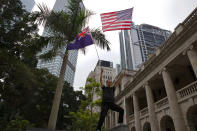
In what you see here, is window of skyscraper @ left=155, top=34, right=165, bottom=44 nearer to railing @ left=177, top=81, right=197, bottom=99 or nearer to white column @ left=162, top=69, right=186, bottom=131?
white column @ left=162, top=69, right=186, bottom=131

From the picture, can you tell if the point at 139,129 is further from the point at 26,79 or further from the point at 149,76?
the point at 26,79

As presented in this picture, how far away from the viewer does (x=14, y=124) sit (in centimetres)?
2620

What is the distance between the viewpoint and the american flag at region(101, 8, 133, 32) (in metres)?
9.30

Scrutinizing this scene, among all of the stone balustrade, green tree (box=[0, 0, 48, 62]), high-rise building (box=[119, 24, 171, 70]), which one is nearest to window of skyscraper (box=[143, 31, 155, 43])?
high-rise building (box=[119, 24, 171, 70])

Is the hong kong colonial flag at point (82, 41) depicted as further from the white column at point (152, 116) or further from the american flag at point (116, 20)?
the white column at point (152, 116)

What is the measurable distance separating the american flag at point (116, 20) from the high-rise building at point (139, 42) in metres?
92.0

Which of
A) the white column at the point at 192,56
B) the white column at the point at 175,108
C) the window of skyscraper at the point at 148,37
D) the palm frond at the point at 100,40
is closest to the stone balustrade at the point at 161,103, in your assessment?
the white column at the point at 175,108

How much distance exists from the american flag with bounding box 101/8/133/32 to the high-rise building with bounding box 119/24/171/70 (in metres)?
92.0

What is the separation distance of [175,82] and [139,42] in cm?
8925

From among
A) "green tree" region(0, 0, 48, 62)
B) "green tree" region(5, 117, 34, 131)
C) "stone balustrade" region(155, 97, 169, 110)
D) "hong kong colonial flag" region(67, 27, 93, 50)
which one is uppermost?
"green tree" region(0, 0, 48, 62)

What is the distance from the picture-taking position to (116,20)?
9430mm

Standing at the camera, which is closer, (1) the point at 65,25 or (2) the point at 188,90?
(1) the point at 65,25

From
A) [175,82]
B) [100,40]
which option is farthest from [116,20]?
[175,82]

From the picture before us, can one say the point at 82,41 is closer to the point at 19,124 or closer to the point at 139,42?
the point at 19,124
